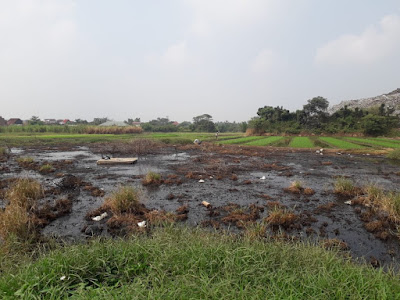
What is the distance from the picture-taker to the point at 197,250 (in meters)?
3.91

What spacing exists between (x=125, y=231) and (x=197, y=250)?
3.05 meters

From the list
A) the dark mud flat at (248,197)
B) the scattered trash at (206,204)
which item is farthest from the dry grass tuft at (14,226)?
the scattered trash at (206,204)

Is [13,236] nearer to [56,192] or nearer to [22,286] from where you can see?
[22,286]

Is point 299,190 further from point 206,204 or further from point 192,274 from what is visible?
point 192,274

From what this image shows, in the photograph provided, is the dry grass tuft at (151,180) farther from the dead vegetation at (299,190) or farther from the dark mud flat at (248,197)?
the dead vegetation at (299,190)

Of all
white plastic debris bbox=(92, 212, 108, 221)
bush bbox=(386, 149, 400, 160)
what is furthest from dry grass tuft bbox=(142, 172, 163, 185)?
bush bbox=(386, 149, 400, 160)

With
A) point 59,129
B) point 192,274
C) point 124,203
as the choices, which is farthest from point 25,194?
point 59,129

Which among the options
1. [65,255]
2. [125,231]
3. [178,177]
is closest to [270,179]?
[178,177]

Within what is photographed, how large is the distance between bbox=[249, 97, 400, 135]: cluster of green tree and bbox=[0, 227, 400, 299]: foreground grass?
44645mm

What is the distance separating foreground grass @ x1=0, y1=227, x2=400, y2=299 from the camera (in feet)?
9.36

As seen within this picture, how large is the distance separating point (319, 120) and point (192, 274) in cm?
5279

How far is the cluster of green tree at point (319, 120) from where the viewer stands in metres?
41.3

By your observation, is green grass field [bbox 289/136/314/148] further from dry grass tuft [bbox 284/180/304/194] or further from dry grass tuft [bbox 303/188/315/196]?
dry grass tuft [bbox 303/188/315/196]

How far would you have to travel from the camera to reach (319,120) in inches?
1912
